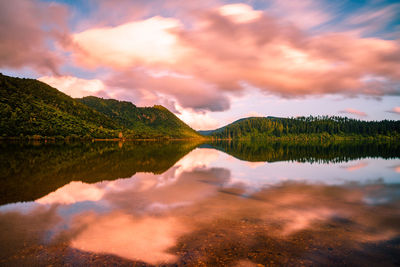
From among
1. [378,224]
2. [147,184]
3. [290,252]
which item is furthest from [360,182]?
[147,184]

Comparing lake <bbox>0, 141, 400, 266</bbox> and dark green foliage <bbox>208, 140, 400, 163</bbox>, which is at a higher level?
lake <bbox>0, 141, 400, 266</bbox>

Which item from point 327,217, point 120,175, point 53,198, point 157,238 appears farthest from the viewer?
point 120,175

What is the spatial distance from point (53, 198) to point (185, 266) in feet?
39.0

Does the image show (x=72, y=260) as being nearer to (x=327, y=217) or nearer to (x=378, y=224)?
(x=327, y=217)

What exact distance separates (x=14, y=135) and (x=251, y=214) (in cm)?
18585

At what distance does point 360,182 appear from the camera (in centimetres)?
2183

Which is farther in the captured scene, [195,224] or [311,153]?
[311,153]

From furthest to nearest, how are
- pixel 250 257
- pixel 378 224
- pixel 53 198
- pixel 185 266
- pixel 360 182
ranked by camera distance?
pixel 360 182 < pixel 53 198 < pixel 378 224 < pixel 250 257 < pixel 185 266

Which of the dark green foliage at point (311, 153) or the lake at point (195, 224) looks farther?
the dark green foliage at point (311, 153)

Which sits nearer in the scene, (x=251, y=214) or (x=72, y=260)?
(x=72, y=260)

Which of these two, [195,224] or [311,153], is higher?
[195,224]

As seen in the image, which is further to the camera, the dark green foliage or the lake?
the dark green foliage

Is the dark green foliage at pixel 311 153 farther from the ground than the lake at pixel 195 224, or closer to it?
closer to it

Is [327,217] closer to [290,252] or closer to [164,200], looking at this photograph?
[290,252]
